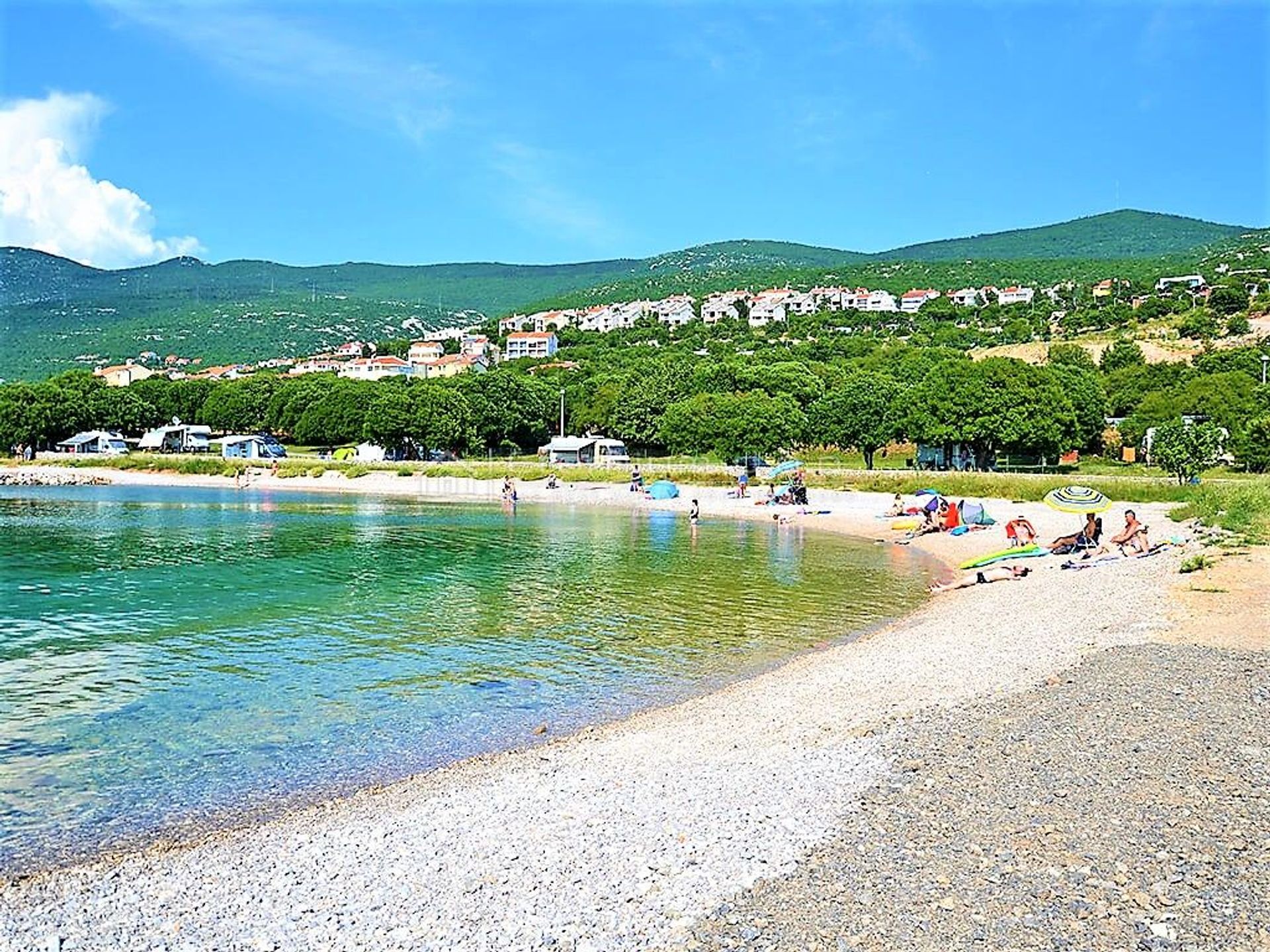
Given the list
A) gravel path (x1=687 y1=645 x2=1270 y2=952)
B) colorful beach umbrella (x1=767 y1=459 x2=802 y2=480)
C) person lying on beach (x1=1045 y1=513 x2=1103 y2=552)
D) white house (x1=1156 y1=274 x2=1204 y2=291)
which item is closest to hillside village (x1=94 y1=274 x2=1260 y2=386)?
white house (x1=1156 y1=274 x2=1204 y2=291)

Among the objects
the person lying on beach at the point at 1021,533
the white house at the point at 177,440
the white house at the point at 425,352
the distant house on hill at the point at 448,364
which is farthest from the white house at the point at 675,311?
the person lying on beach at the point at 1021,533

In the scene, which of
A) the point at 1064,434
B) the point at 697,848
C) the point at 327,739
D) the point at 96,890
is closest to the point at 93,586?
the point at 327,739

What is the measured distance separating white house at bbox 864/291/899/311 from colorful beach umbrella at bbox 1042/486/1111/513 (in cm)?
12830

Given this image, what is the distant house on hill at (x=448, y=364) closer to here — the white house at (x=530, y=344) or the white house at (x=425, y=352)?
the white house at (x=530, y=344)

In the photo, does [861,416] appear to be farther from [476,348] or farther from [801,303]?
[476,348]

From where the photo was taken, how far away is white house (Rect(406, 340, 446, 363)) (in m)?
189

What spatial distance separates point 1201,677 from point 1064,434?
5355 cm

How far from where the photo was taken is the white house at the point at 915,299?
150 m

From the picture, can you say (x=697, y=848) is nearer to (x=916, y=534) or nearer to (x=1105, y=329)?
(x=916, y=534)

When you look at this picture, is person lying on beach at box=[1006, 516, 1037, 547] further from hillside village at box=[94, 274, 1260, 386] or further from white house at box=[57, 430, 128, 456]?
hillside village at box=[94, 274, 1260, 386]

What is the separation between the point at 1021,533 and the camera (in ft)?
95.3

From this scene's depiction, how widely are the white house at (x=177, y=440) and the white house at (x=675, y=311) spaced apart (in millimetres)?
89307

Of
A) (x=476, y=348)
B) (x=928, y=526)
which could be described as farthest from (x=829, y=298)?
(x=928, y=526)

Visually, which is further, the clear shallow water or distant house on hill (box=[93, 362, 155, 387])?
distant house on hill (box=[93, 362, 155, 387])
